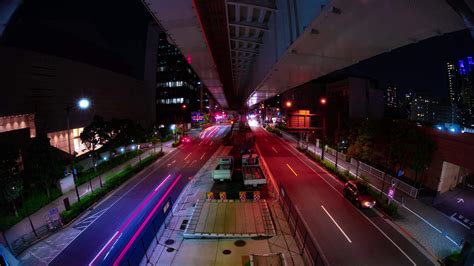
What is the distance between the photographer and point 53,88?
109 ft

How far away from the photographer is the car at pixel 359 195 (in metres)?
18.3

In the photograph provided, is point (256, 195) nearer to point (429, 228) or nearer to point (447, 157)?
point (429, 228)

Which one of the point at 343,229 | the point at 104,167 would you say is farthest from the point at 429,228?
the point at 104,167

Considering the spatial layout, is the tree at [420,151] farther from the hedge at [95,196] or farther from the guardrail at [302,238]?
the hedge at [95,196]

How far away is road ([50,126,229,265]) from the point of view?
1402 cm

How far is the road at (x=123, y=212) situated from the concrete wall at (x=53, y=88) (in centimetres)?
1431

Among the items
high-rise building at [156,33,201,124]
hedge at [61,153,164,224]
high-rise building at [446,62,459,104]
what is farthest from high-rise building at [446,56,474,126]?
hedge at [61,153,164,224]

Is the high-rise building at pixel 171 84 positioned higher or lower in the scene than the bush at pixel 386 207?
higher

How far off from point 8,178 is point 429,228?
2744 cm

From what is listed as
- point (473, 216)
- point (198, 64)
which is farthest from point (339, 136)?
point (198, 64)

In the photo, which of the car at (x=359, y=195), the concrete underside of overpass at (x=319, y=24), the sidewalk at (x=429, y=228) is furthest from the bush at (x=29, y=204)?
the sidewalk at (x=429, y=228)

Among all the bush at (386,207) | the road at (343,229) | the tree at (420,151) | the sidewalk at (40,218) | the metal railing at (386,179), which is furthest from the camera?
the tree at (420,151)

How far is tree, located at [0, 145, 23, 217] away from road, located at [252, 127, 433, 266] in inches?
762

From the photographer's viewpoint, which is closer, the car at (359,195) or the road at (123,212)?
the road at (123,212)
